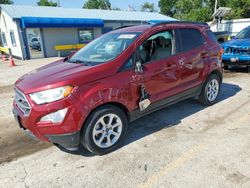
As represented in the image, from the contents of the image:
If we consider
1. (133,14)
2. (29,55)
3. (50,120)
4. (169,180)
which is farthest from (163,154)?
(133,14)

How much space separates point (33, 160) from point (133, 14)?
25.6 meters

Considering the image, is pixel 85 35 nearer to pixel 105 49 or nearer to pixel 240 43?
pixel 240 43

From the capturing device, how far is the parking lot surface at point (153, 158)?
299 cm

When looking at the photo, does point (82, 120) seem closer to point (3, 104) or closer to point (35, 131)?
point (35, 131)

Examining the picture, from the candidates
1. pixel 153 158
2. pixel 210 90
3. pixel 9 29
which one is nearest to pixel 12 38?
pixel 9 29

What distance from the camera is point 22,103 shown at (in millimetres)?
3395

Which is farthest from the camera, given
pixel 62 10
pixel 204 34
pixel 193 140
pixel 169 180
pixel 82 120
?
pixel 62 10

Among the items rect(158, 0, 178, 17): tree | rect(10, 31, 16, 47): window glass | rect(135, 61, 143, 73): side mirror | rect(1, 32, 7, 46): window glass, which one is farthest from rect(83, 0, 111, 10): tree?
rect(135, 61, 143, 73): side mirror

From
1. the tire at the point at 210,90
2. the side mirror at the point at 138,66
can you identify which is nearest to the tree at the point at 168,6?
the tire at the point at 210,90

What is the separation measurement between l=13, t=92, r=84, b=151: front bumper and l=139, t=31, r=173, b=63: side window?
1.44m

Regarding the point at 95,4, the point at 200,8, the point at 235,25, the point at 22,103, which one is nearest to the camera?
the point at 22,103

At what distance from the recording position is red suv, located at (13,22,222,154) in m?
3.13

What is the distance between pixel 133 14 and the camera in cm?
2700

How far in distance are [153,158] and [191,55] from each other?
2.28 m
